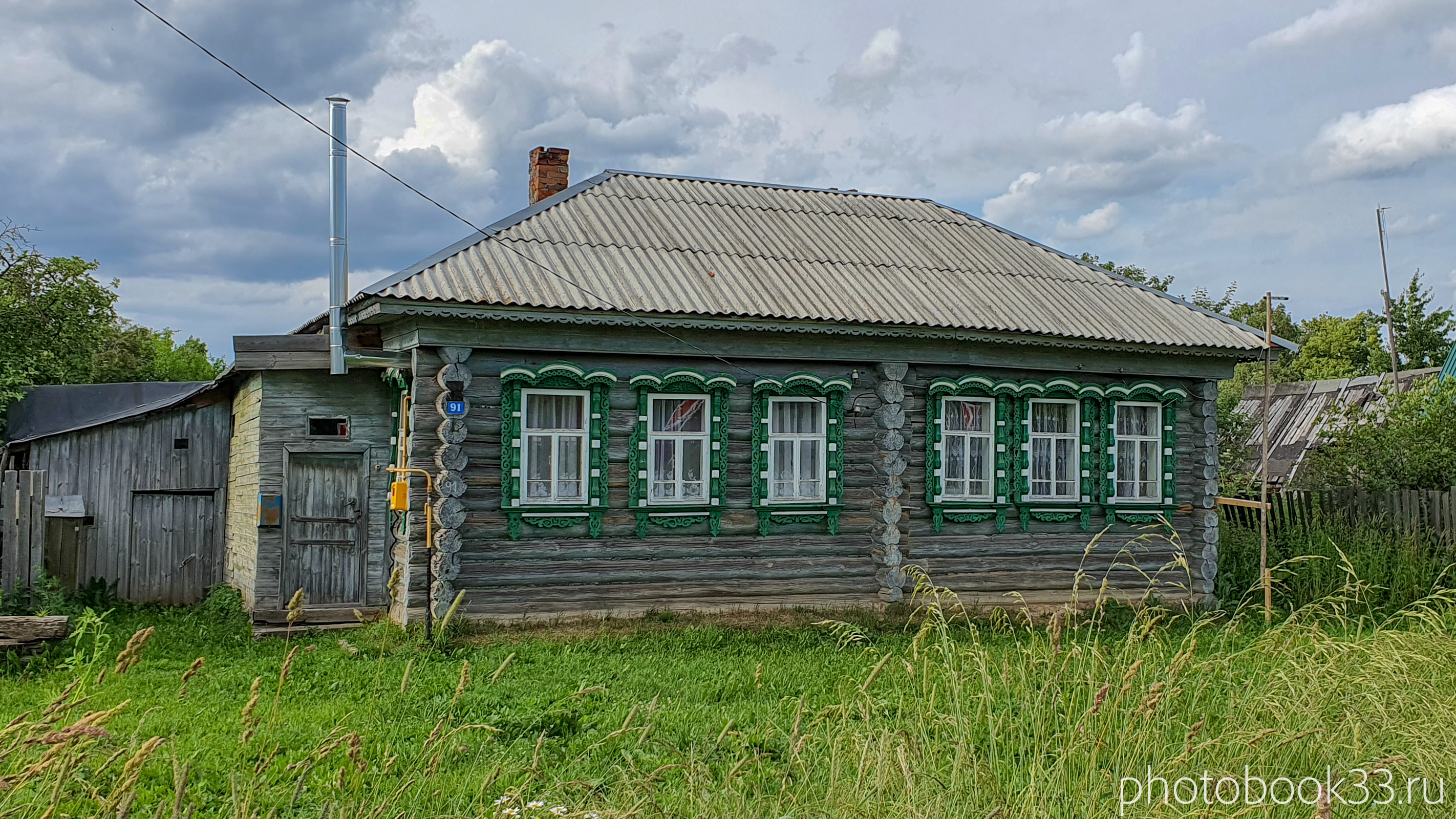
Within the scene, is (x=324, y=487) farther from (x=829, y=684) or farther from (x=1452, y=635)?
(x=1452, y=635)

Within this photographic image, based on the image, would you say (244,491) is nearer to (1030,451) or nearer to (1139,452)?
(1030,451)

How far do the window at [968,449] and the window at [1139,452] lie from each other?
191 centimetres

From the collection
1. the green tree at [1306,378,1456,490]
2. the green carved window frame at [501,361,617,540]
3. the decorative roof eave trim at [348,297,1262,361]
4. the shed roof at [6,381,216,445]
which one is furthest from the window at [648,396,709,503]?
the green tree at [1306,378,1456,490]

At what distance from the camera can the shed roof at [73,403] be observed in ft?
52.6

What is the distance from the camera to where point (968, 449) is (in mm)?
12977

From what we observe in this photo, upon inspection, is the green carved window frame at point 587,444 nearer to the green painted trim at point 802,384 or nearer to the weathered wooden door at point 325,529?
the green painted trim at point 802,384

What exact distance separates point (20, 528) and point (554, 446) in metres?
5.15

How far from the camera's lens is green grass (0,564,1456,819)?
3.70m

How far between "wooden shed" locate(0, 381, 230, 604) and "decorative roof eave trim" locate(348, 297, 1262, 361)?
Result: 3.64m

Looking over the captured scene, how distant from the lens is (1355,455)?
17.2m

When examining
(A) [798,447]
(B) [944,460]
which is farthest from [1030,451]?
(A) [798,447]

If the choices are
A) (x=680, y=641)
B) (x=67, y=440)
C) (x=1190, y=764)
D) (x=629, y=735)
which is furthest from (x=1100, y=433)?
(x=67, y=440)

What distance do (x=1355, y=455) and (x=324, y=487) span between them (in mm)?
15445

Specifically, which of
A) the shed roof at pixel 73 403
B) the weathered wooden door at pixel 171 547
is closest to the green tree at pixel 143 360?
the shed roof at pixel 73 403
